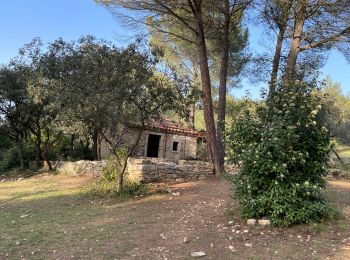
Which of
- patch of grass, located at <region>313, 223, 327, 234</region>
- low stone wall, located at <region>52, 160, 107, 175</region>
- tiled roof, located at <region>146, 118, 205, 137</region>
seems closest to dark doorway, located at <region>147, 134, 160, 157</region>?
tiled roof, located at <region>146, 118, 205, 137</region>

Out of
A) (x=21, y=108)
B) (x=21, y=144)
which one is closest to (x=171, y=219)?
(x=21, y=108)

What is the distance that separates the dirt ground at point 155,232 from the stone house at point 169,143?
41.7 ft

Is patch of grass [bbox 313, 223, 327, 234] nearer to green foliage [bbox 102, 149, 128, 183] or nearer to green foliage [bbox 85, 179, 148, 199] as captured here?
green foliage [bbox 85, 179, 148, 199]

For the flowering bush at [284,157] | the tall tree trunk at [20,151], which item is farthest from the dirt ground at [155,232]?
the tall tree trunk at [20,151]

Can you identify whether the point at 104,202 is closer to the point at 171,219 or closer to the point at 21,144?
the point at 171,219

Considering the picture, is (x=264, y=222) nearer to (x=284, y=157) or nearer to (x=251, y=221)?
(x=251, y=221)

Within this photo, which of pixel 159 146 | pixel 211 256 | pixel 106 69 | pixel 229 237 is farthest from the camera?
pixel 159 146

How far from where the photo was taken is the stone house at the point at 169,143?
2305 cm

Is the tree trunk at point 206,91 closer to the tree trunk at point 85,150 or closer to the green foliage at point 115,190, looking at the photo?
the green foliage at point 115,190

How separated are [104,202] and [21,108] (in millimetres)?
10815

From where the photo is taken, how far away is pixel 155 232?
654cm

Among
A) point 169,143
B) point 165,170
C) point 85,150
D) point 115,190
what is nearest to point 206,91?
point 165,170

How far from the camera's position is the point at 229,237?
5785 millimetres

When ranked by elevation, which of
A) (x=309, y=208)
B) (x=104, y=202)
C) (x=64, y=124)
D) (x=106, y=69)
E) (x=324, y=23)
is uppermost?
(x=324, y=23)
